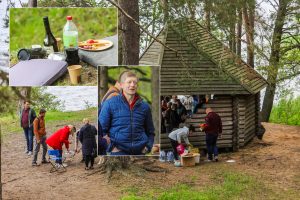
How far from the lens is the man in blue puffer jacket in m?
4.89

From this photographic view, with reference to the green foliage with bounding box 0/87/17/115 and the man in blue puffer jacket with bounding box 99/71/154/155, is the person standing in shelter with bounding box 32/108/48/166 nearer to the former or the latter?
the green foliage with bounding box 0/87/17/115

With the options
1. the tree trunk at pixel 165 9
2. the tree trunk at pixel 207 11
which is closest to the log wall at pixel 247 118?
the tree trunk at pixel 207 11

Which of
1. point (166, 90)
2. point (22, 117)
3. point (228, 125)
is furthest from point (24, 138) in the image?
point (228, 125)

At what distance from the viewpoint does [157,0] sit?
7484mm

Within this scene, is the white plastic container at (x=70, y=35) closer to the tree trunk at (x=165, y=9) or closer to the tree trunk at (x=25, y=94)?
the tree trunk at (x=25, y=94)

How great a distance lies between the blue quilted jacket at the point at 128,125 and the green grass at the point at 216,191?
334 centimetres

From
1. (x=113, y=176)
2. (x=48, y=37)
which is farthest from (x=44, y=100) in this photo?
(x=113, y=176)

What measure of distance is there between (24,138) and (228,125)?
7278 mm

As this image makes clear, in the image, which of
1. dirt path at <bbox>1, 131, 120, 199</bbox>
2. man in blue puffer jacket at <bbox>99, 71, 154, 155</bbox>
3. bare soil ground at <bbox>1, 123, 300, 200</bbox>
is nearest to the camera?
man in blue puffer jacket at <bbox>99, 71, 154, 155</bbox>

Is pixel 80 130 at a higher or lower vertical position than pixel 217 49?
lower

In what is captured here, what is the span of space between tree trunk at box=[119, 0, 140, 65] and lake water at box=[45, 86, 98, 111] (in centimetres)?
141

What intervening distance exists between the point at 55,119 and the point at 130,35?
5.19ft

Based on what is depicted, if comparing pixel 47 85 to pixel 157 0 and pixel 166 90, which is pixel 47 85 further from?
pixel 166 90

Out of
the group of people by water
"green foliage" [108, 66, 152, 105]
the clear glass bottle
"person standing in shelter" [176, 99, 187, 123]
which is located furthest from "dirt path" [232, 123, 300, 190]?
the clear glass bottle
